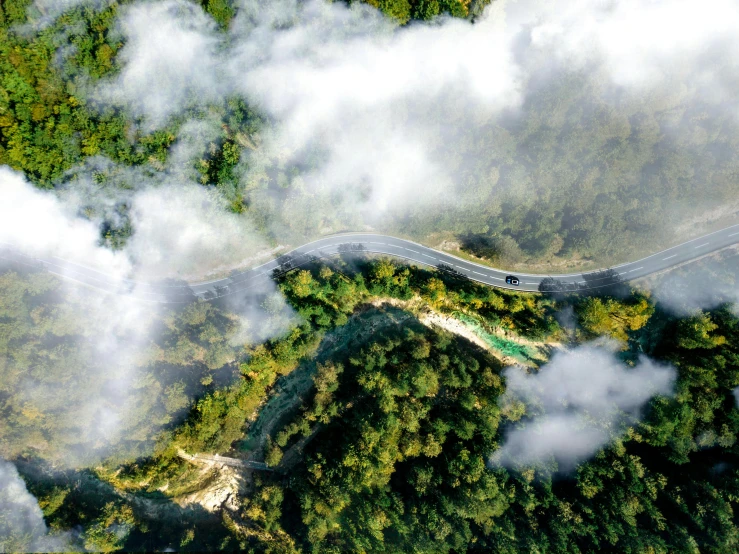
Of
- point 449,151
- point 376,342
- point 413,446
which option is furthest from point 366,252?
point 413,446

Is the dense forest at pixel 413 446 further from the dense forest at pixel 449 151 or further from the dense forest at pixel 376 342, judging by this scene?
the dense forest at pixel 449 151

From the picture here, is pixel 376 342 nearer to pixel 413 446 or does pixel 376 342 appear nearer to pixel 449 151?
pixel 413 446

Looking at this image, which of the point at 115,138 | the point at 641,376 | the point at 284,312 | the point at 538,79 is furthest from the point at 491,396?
the point at 115,138

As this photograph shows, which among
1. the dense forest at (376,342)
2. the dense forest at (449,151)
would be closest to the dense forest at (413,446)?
the dense forest at (376,342)

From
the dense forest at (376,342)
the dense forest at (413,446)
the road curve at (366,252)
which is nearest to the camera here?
the dense forest at (376,342)

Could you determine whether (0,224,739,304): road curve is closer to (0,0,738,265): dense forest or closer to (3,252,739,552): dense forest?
(3,252,739,552): dense forest

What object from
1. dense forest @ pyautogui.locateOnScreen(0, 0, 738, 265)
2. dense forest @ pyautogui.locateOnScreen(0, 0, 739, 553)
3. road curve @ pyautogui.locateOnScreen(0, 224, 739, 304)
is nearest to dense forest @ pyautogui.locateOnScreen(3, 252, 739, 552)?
dense forest @ pyautogui.locateOnScreen(0, 0, 739, 553)

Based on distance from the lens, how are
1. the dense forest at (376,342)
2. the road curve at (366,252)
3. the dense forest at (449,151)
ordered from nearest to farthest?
the dense forest at (449,151)
the dense forest at (376,342)
the road curve at (366,252)

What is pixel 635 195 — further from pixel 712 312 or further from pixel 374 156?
pixel 374 156
